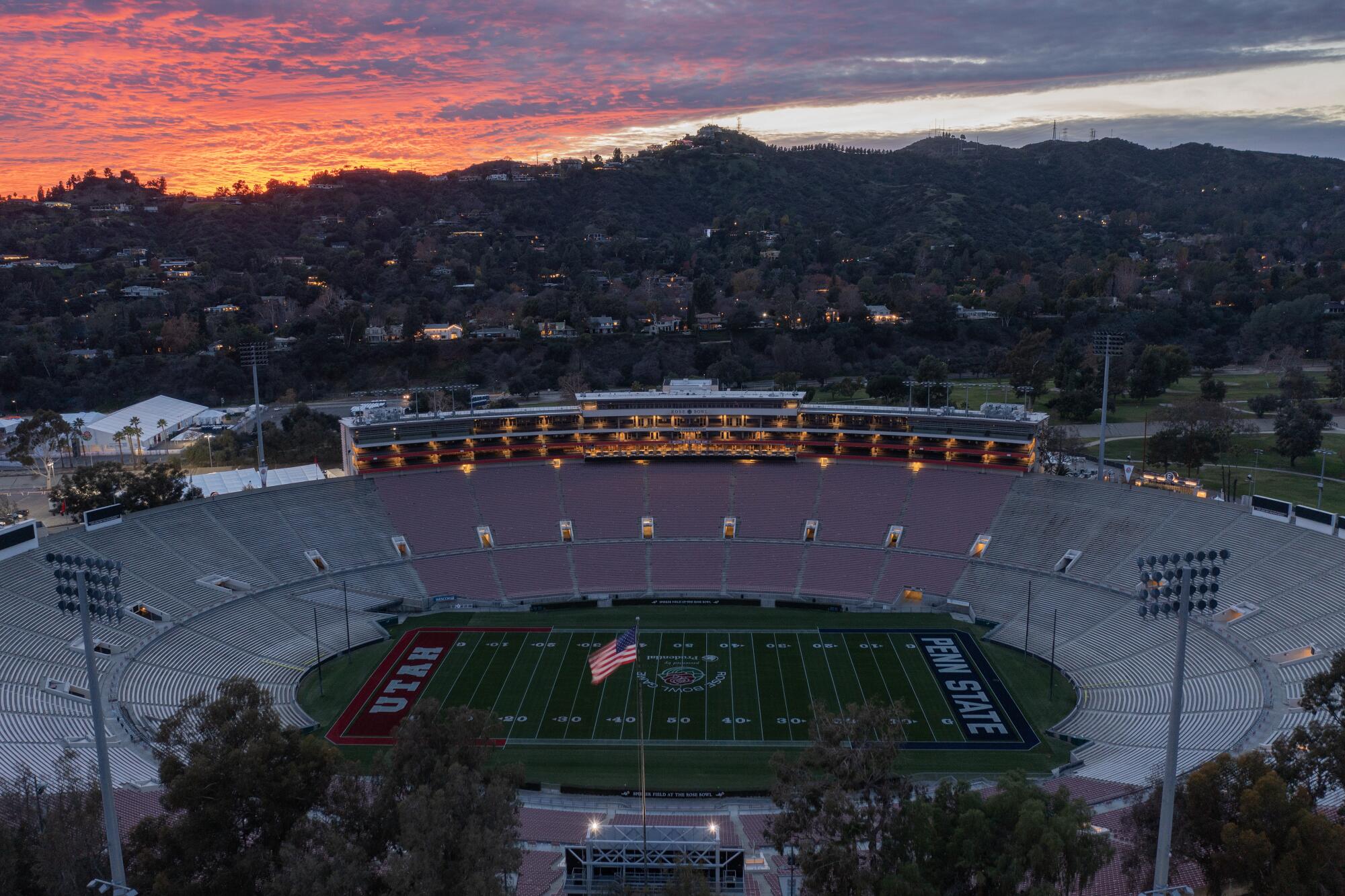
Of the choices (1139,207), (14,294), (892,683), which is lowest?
(892,683)

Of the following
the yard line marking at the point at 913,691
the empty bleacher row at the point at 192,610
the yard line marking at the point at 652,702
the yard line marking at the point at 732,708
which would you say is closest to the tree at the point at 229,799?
the empty bleacher row at the point at 192,610

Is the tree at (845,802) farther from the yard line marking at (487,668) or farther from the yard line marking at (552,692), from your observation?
the yard line marking at (487,668)

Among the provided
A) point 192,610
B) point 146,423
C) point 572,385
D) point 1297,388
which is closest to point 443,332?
point 572,385

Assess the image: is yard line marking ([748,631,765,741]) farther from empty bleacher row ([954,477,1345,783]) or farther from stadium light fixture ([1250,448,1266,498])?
stadium light fixture ([1250,448,1266,498])

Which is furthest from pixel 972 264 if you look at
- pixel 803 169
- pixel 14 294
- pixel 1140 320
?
pixel 14 294

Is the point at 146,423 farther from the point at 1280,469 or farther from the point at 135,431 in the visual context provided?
the point at 1280,469

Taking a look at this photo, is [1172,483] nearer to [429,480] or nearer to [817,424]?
[817,424]
